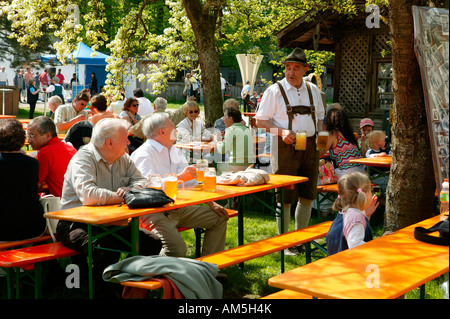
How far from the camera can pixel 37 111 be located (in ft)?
77.0

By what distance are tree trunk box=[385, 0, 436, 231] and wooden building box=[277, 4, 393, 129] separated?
9.07 meters

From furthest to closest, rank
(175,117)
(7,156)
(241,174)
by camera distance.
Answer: (175,117) < (241,174) < (7,156)

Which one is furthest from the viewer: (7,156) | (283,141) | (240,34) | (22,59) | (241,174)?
(22,59)

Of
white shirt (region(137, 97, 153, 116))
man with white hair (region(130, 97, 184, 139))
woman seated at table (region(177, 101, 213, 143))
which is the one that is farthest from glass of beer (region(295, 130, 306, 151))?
white shirt (region(137, 97, 153, 116))

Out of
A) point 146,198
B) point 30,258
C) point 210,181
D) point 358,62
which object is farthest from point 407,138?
point 358,62

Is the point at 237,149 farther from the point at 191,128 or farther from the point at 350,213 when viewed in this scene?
the point at 350,213

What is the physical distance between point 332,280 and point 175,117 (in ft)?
26.0

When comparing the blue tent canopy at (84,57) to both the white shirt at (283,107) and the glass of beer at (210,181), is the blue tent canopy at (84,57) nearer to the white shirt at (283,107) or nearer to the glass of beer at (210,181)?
the white shirt at (283,107)

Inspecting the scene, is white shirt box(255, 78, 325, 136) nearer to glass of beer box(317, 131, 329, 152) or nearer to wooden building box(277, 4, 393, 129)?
glass of beer box(317, 131, 329, 152)

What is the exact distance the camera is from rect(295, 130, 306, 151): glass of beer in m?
5.50

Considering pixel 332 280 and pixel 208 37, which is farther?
pixel 208 37
